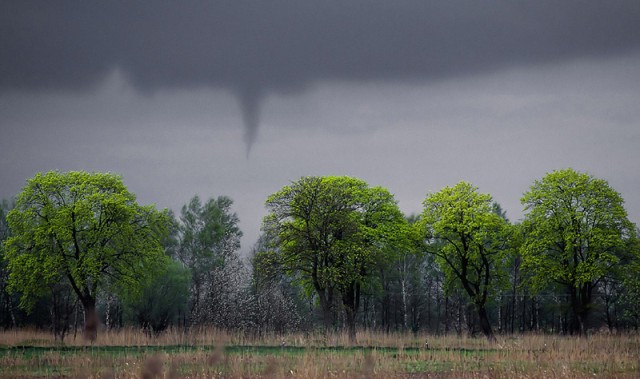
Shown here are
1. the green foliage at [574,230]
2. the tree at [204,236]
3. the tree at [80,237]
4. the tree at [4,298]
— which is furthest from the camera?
the tree at [204,236]

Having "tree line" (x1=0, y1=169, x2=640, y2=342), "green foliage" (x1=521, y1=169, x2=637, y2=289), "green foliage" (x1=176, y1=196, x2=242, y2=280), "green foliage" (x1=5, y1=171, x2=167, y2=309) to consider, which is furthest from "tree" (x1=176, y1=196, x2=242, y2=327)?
"green foliage" (x1=521, y1=169, x2=637, y2=289)

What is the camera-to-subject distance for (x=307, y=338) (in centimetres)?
3778

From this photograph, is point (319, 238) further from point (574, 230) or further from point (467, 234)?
point (574, 230)

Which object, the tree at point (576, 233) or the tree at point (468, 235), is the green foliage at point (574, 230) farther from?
the tree at point (468, 235)

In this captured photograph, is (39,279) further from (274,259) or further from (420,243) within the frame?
(420,243)

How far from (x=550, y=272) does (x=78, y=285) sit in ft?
121

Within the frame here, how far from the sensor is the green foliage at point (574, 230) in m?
49.5

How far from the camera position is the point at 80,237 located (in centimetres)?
4631

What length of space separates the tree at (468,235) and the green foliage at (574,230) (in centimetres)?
366

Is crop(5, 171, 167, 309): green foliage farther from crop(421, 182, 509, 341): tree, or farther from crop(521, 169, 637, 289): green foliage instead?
crop(521, 169, 637, 289): green foliage

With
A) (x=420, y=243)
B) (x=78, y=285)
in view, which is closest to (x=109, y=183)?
(x=78, y=285)

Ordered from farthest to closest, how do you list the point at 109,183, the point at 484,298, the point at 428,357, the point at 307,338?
the point at 484,298 < the point at 109,183 < the point at 307,338 < the point at 428,357

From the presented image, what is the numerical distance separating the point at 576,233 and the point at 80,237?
129 feet

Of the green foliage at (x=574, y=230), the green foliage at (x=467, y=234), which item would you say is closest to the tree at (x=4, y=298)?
the green foliage at (x=467, y=234)
